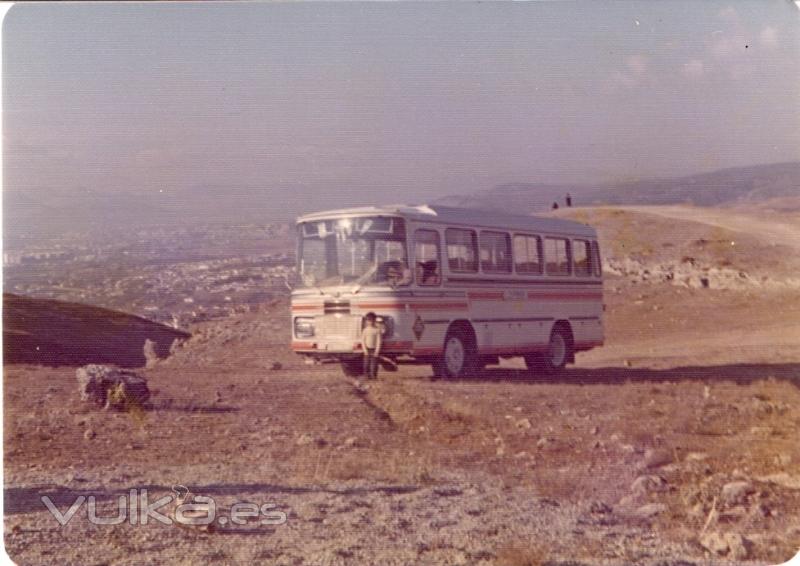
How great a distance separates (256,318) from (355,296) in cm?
119

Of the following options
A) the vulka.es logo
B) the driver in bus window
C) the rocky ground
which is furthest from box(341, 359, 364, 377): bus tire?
the vulka.es logo

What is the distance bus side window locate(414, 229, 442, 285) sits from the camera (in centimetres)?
822

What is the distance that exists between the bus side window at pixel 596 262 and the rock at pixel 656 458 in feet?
8.00

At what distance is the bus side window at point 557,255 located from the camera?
29.9 ft

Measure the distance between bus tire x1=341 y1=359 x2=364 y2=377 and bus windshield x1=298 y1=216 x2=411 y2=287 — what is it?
61cm

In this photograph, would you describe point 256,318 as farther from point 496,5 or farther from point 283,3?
point 496,5

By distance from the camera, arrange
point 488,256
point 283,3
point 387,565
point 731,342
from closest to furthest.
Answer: point 387,565, point 283,3, point 731,342, point 488,256

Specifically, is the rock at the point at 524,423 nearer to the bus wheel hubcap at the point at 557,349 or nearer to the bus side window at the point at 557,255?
the bus wheel hubcap at the point at 557,349

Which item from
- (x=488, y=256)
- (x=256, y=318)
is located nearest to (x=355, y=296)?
(x=256, y=318)

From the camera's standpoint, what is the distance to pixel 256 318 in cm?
686

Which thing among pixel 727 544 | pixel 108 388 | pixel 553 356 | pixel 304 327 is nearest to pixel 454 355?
pixel 553 356

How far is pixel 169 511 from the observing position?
5684mm

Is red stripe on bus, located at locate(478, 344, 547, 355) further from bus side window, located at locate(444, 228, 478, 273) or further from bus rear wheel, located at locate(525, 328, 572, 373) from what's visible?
bus side window, located at locate(444, 228, 478, 273)

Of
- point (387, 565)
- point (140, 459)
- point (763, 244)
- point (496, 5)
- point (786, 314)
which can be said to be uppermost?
point (496, 5)
